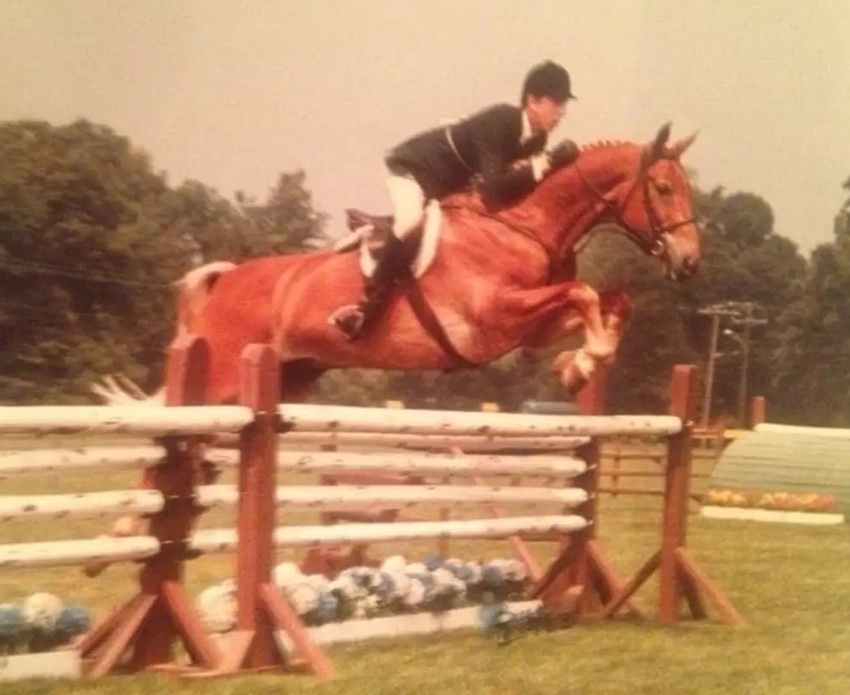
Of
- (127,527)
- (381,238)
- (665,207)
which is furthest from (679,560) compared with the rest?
(127,527)

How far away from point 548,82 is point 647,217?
410 mm

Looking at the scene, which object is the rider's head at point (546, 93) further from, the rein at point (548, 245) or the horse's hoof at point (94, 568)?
the horse's hoof at point (94, 568)

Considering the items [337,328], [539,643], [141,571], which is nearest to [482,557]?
[539,643]

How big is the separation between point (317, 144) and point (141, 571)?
0.79m

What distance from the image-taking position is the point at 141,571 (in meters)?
2.15

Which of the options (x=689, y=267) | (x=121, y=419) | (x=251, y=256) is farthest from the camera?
(x=689, y=267)

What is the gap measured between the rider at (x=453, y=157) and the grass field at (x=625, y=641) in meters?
0.60

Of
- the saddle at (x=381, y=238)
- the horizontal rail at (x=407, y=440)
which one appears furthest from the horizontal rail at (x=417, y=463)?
the saddle at (x=381, y=238)

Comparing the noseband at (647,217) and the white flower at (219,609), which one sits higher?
the noseband at (647,217)

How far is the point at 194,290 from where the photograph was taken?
7.22ft

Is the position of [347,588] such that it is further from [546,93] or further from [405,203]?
[546,93]

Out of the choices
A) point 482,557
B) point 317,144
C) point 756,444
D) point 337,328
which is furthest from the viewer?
point 482,557

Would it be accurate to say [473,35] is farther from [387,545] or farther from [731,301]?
[387,545]

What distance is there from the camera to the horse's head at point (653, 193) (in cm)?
253
